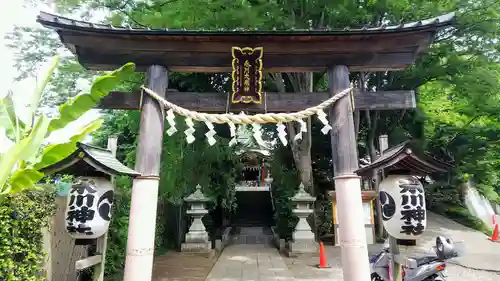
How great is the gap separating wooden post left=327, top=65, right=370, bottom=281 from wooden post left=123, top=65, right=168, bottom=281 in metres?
3.11

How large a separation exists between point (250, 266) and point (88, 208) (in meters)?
5.84

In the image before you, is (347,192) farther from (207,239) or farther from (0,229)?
(207,239)

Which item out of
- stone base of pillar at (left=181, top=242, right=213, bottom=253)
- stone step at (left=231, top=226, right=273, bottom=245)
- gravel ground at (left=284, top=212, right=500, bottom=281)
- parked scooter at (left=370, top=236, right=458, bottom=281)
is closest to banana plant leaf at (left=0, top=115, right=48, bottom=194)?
gravel ground at (left=284, top=212, right=500, bottom=281)

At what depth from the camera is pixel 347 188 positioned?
16.3ft

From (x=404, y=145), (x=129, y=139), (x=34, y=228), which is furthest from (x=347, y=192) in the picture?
(x=129, y=139)

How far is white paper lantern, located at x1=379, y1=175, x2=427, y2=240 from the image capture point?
4.43m

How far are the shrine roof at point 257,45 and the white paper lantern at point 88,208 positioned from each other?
7.68 feet

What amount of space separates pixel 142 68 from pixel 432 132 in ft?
47.1

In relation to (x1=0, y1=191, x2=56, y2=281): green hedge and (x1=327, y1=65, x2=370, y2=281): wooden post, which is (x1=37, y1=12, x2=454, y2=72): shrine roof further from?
(x1=0, y1=191, x2=56, y2=281): green hedge

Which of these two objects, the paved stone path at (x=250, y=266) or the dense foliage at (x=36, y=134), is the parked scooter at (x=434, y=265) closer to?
the paved stone path at (x=250, y=266)

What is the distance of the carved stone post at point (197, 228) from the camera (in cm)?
1088

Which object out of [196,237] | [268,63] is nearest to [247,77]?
[268,63]

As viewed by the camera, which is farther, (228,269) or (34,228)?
(228,269)

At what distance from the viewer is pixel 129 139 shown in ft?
43.7
